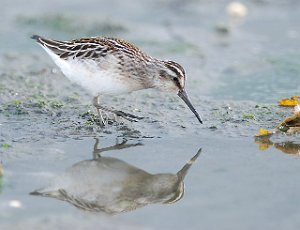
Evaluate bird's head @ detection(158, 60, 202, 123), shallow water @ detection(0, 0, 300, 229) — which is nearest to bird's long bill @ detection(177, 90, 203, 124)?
bird's head @ detection(158, 60, 202, 123)

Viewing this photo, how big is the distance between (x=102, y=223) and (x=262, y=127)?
345 centimetres

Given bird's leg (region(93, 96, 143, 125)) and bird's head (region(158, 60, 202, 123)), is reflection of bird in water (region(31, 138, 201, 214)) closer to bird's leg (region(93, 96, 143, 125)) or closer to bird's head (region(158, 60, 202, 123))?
bird's leg (region(93, 96, 143, 125))

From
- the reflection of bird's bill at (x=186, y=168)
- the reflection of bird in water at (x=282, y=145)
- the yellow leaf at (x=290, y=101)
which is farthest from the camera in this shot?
the yellow leaf at (x=290, y=101)

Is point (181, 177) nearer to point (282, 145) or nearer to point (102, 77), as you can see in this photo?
point (282, 145)

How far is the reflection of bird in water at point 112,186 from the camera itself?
21.9ft

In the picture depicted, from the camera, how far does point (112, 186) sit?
7.04m

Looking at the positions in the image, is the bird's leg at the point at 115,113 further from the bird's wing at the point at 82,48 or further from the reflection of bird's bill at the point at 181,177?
the reflection of bird's bill at the point at 181,177

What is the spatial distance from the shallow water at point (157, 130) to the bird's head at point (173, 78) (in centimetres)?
52

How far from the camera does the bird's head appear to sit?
28.0 ft

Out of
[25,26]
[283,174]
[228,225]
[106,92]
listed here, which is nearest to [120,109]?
[106,92]

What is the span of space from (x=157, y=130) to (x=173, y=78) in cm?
75

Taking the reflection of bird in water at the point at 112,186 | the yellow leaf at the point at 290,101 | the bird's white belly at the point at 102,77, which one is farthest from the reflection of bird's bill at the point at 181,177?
the yellow leaf at the point at 290,101

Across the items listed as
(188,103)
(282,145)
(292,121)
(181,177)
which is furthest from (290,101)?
(181,177)

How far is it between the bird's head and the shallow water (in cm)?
52
